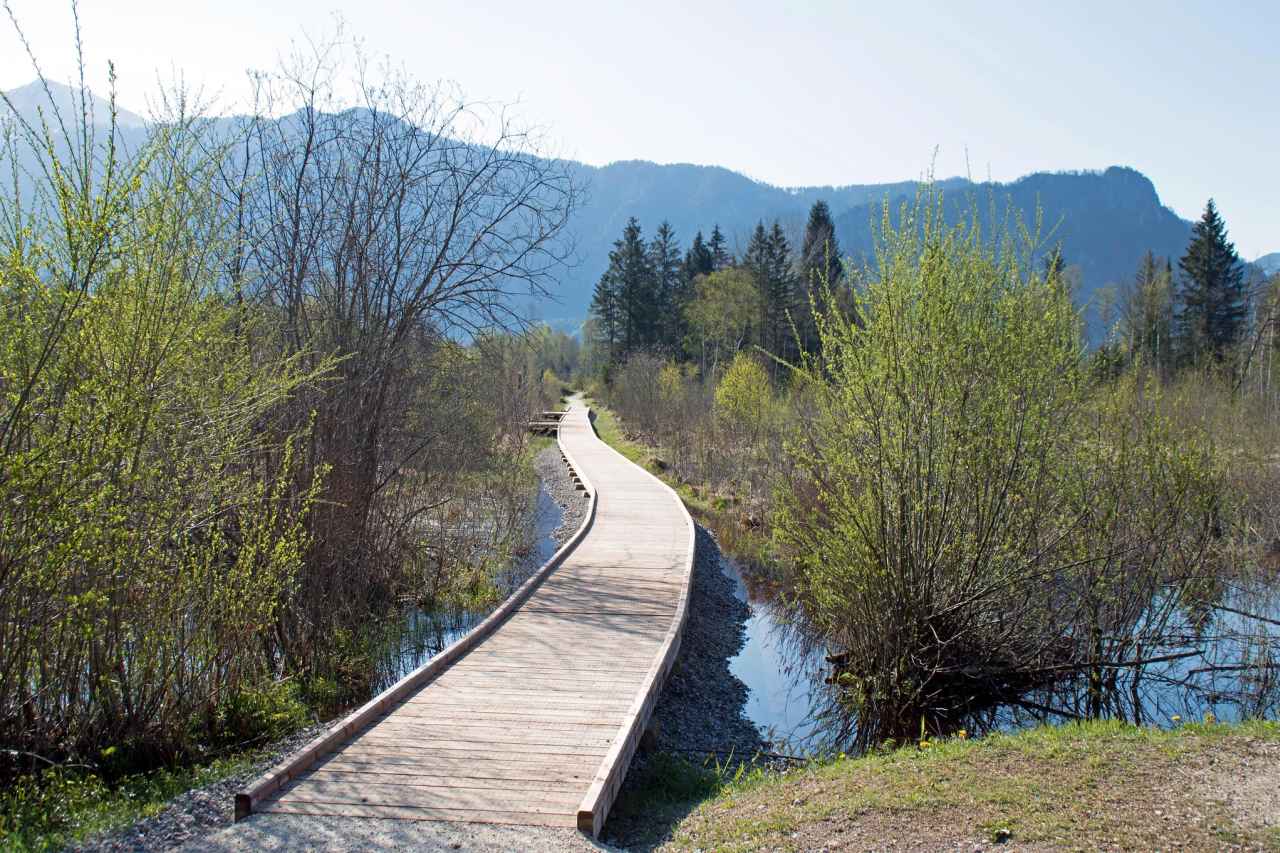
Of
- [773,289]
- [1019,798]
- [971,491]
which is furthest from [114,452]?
[773,289]

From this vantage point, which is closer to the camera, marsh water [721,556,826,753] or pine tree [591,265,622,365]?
marsh water [721,556,826,753]

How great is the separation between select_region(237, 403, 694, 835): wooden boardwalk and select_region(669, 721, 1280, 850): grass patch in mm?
717

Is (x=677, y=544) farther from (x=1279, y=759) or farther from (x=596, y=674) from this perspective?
(x=1279, y=759)

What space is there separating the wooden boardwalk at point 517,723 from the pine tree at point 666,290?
135ft

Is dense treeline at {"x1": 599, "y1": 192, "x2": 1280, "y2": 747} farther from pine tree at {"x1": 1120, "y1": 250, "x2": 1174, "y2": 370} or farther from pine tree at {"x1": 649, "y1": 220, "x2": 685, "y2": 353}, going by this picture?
pine tree at {"x1": 649, "y1": 220, "x2": 685, "y2": 353}

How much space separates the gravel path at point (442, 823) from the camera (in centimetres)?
424

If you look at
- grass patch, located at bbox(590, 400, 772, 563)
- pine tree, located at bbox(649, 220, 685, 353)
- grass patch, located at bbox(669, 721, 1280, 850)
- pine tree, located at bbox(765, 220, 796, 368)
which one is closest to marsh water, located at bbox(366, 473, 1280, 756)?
grass patch, located at bbox(669, 721, 1280, 850)

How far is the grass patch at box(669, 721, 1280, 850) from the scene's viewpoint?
4023 millimetres

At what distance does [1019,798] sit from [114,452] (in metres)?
4.82

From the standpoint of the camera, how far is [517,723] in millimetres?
5820

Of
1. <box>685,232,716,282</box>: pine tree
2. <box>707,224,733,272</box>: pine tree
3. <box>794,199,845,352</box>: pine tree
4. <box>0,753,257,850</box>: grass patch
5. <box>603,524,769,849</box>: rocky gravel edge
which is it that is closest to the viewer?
<box>0,753,257,850</box>: grass patch

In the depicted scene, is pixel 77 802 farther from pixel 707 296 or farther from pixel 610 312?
pixel 610 312

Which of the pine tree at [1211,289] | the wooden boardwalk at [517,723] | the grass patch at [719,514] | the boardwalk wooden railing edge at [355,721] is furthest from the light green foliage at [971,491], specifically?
the pine tree at [1211,289]

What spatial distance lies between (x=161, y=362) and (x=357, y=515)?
384 centimetres
